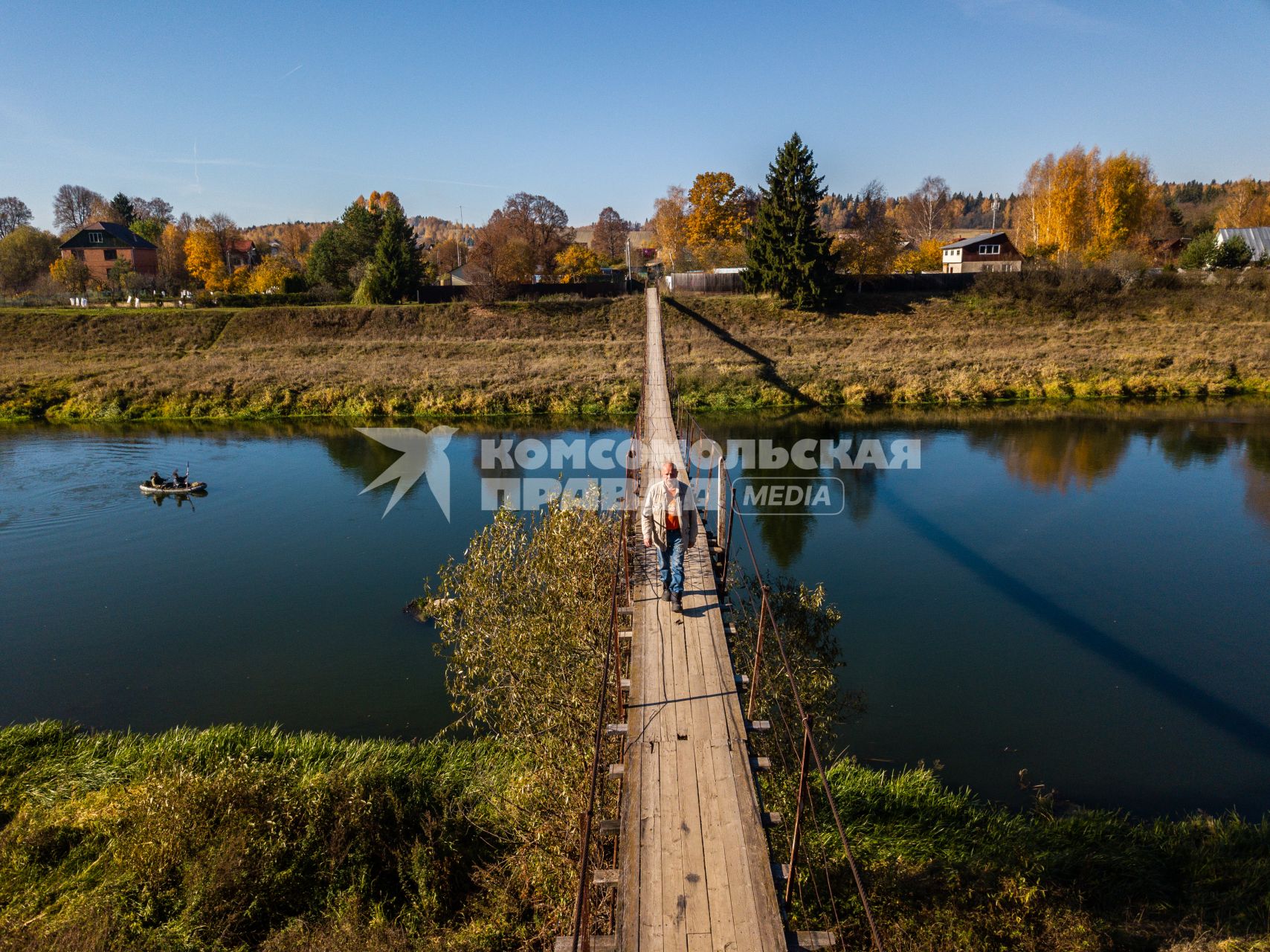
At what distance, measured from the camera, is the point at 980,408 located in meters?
25.0

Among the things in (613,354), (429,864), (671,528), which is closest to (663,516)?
(671,528)

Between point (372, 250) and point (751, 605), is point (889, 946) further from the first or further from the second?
point (372, 250)

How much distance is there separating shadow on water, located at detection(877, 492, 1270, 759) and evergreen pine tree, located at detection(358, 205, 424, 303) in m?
31.0

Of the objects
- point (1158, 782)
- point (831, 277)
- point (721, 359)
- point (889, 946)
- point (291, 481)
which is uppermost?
point (831, 277)

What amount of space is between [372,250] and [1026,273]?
3589cm

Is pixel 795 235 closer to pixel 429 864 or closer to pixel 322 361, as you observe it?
pixel 322 361

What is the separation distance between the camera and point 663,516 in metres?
5.96

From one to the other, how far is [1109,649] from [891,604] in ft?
9.40

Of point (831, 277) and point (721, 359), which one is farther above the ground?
point (831, 277)

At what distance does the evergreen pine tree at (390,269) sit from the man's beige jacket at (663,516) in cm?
3451

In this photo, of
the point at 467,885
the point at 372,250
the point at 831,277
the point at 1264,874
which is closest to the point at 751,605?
the point at 467,885

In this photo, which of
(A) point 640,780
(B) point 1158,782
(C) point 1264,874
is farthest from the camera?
(B) point 1158,782

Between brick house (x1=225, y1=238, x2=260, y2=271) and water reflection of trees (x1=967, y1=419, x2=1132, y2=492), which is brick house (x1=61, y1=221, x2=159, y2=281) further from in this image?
water reflection of trees (x1=967, y1=419, x2=1132, y2=492)

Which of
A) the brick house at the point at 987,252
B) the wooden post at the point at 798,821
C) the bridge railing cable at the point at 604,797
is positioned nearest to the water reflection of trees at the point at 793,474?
the bridge railing cable at the point at 604,797
